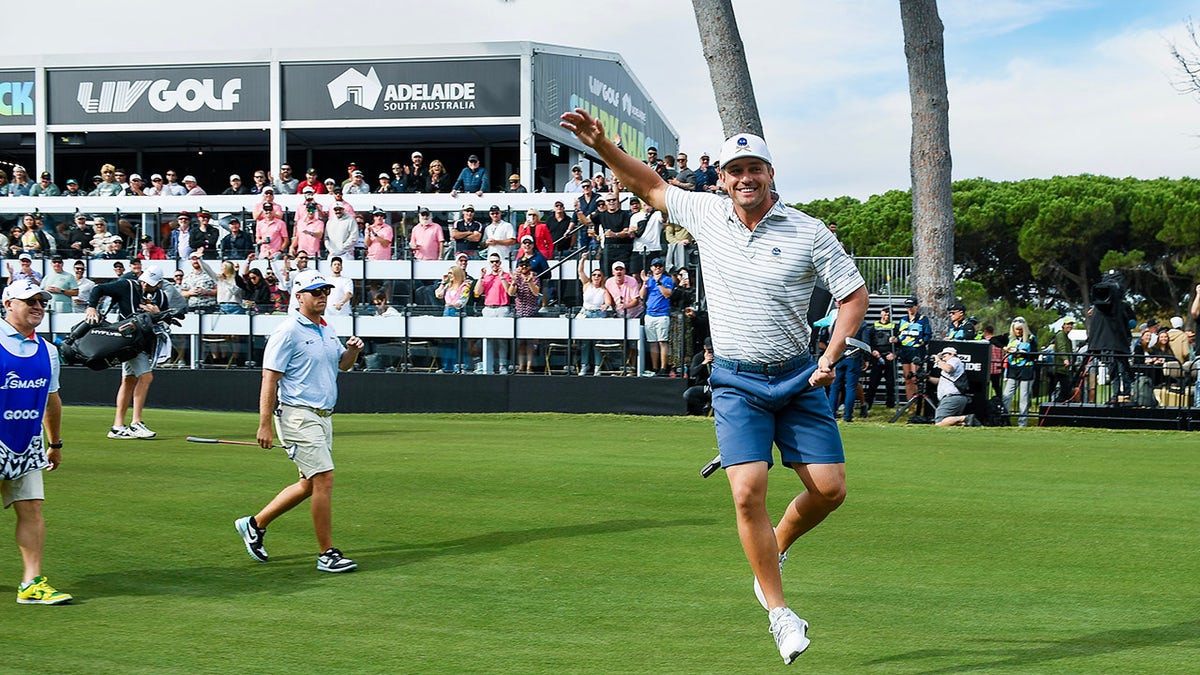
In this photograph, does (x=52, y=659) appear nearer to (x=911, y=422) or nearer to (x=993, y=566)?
(x=993, y=566)

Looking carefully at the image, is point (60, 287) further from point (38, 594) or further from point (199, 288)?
point (38, 594)

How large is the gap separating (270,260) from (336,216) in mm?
1361

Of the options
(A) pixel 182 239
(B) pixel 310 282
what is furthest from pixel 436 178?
(B) pixel 310 282

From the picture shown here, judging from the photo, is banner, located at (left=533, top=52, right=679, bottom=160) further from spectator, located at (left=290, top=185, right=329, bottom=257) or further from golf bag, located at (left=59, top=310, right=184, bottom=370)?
golf bag, located at (left=59, top=310, right=184, bottom=370)

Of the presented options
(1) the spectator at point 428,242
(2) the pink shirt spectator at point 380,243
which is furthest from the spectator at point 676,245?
(2) the pink shirt spectator at point 380,243

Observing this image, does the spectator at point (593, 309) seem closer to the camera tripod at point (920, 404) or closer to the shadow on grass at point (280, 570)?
the camera tripod at point (920, 404)

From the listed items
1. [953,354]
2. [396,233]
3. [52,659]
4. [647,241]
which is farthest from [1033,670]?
[396,233]

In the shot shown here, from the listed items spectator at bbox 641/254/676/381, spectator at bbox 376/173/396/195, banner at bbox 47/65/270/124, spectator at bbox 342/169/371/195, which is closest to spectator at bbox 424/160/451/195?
spectator at bbox 376/173/396/195

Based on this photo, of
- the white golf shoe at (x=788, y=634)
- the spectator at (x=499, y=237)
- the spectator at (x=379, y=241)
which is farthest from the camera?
the spectator at (x=379, y=241)

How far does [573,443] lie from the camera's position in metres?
14.8

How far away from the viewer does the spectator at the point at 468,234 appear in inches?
849

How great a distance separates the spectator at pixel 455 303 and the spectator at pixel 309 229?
286 centimetres

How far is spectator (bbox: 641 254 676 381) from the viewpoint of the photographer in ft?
62.7

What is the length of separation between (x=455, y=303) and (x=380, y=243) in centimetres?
224
